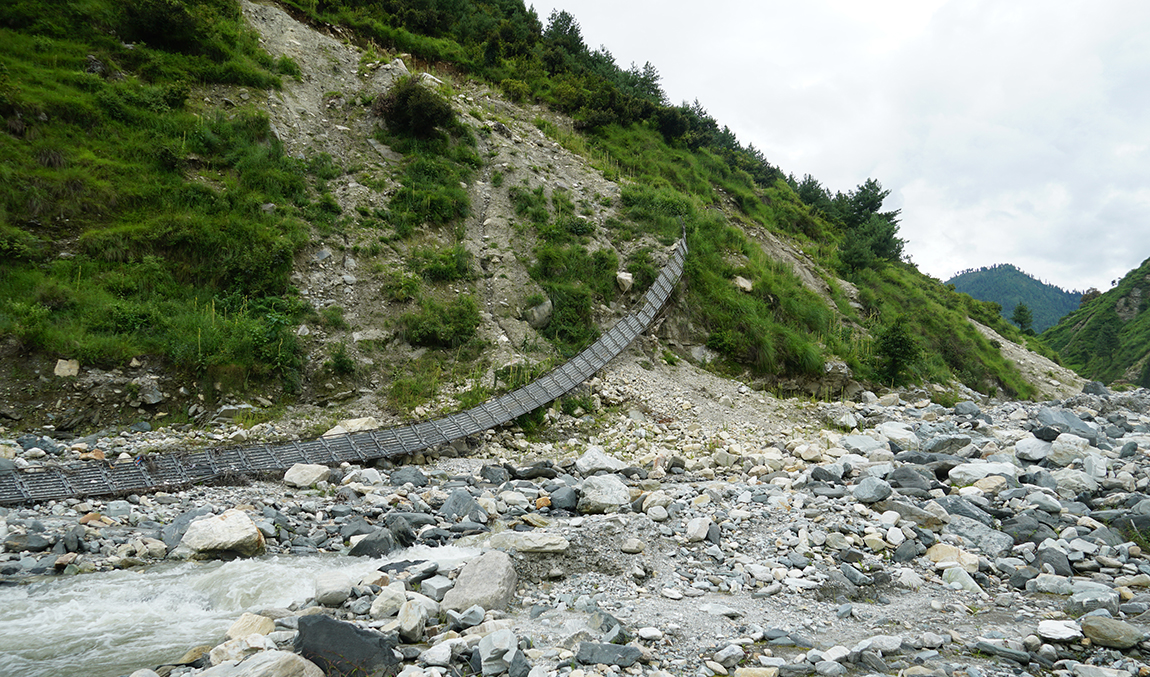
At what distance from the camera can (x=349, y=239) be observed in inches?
757

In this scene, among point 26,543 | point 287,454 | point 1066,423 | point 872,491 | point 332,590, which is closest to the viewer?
point 332,590

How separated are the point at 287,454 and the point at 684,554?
8604mm

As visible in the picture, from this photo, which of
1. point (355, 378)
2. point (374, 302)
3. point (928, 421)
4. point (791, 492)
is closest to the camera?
point (791, 492)

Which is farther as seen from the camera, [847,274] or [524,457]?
[847,274]

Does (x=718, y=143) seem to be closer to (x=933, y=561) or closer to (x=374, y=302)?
(x=374, y=302)

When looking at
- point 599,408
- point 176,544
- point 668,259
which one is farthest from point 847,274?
point 176,544

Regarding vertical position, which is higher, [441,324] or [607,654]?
[441,324]

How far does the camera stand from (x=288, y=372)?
14688 mm

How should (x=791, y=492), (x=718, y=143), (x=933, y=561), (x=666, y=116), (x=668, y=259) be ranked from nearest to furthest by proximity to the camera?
1. (x=933, y=561)
2. (x=791, y=492)
3. (x=668, y=259)
4. (x=666, y=116)
5. (x=718, y=143)

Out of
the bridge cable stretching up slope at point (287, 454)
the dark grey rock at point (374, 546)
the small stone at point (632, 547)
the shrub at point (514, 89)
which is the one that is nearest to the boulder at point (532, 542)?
the small stone at point (632, 547)

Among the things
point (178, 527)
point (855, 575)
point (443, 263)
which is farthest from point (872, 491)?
point (443, 263)

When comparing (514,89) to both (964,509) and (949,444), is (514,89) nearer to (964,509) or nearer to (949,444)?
(949,444)

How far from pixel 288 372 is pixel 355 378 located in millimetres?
1741

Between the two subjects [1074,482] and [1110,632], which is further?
[1074,482]
